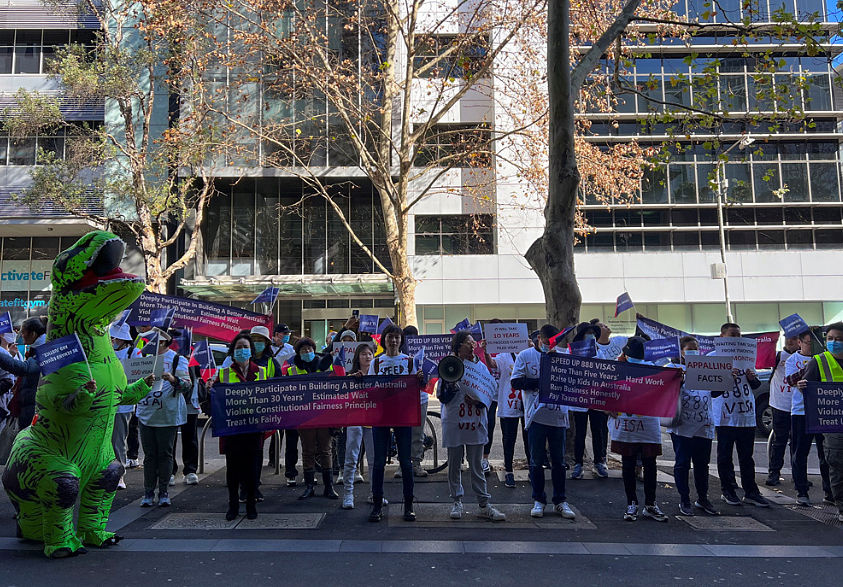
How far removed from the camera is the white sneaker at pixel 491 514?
6910 millimetres

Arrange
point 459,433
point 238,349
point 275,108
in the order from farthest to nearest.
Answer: point 275,108, point 238,349, point 459,433

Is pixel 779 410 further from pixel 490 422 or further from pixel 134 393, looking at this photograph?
pixel 134 393

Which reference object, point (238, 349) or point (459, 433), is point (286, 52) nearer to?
point (238, 349)

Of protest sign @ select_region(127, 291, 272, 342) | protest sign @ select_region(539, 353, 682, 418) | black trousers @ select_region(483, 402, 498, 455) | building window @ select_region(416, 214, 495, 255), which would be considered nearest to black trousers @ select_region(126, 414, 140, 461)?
protest sign @ select_region(127, 291, 272, 342)

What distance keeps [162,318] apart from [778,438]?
321 inches

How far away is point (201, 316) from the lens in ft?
30.4

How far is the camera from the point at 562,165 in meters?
10.0

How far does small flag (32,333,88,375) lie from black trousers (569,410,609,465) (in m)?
6.49

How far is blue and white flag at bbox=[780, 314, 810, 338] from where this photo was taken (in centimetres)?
Result: 841

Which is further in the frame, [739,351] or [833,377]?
[739,351]

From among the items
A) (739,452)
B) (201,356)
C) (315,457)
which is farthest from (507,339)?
(201,356)

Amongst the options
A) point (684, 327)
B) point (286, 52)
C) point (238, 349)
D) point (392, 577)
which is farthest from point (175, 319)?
point (684, 327)

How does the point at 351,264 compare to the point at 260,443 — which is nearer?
the point at 260,443

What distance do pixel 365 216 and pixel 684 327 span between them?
48.9ft
